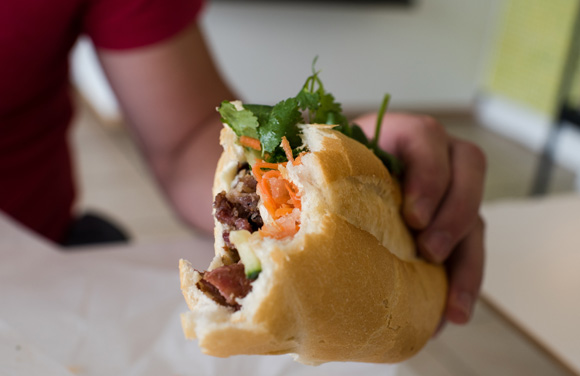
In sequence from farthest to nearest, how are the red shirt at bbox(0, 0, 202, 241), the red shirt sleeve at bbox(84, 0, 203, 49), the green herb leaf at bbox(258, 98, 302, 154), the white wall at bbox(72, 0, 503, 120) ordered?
the white wall at bbox(72, 0, 503, 120) → the red shirt sleeve at bbox(84, 0, 203, 49) → the red shirt at bbox(0, 0, 202, 241) → the green herb leaf at bbox(258, 98, 302, 154)

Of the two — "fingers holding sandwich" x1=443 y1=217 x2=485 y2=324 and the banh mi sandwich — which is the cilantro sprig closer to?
the banh mi sandwich

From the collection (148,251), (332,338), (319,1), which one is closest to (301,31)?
(319,1)

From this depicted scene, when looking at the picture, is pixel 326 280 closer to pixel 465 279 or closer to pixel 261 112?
pixel 261 112

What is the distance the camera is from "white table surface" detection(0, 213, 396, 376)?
1.18 metres

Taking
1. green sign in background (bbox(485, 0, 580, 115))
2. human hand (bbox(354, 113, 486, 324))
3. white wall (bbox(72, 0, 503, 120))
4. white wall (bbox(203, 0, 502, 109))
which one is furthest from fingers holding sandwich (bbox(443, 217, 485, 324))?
green sign in background (bbox(485, 0, 580, 115))

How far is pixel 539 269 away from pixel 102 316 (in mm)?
1085

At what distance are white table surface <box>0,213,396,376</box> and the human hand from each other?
0.24m

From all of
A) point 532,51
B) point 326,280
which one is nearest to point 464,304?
point 326,280

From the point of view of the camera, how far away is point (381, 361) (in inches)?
39.0

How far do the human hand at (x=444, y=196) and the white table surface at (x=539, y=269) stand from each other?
0.15m

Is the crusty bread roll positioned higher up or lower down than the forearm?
higher up

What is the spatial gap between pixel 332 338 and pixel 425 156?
50 cm

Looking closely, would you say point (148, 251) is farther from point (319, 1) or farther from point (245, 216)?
point (319, 1)

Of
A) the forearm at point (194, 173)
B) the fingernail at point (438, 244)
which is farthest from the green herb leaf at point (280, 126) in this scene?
the forearm at point (194, 173)
